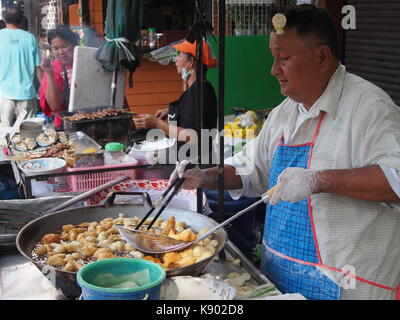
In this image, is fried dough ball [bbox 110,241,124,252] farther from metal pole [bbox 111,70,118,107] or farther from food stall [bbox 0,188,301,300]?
metal pole [bbox 111,70,118,107]

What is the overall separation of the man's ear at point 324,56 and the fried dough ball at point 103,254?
1.14 m

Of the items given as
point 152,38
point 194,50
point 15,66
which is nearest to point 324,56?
point 194,50

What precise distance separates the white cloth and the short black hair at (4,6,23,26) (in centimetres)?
595

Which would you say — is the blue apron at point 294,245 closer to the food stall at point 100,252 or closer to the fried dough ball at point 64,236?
the food stall at point 100,252

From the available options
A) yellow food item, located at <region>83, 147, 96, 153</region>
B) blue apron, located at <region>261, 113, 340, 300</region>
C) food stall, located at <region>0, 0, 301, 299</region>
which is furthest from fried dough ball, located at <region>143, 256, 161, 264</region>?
yellow food item, located at <region>83, 147, 96, 153</region>

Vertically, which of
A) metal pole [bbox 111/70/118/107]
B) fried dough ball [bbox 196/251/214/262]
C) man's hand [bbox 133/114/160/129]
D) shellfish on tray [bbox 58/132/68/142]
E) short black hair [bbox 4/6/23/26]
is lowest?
fried dough ball [bbox 196/251/214/262]

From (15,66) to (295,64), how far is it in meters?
5.84

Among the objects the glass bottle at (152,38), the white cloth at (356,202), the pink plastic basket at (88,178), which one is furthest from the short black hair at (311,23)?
the glass bottle at (152,38)

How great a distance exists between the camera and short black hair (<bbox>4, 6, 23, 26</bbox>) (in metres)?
6.72

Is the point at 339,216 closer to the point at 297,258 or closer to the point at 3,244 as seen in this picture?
the point at 297,258

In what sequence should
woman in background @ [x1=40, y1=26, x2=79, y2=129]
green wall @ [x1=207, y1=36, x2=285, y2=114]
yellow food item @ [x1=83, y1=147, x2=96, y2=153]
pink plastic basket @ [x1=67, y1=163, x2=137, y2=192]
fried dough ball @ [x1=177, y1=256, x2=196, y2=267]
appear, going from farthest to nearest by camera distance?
green wall @ [x1=207, y1=36, x2=285, y2=114] < woman in background @ [x1=40, y1=26, x2=79, y2=129] < yellow food item @ [x1=83, y1=147, x2=96, y2=153] < pink plastic basket @ [x1=67, y1=163, x2=137, y2=192] < fried dough ball @ [x1=177, y1=256, x2=196, y2=267]

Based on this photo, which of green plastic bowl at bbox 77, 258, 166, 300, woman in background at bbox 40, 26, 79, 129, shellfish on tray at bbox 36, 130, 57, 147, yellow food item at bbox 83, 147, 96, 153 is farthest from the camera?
woman in background at bbox 40, 26, 79, 129
